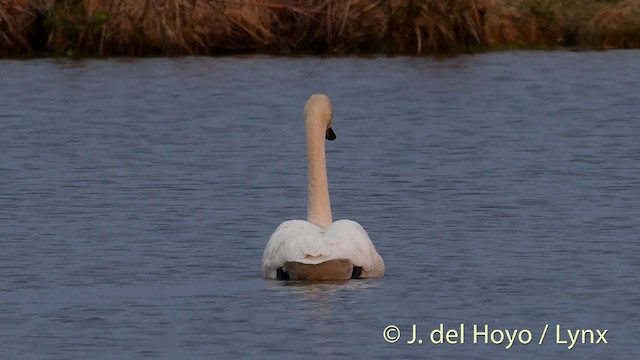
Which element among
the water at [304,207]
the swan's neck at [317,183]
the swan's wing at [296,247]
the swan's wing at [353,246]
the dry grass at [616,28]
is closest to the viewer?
the water at [304,207]

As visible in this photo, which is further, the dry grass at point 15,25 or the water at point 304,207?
the dry grass at point 15,25

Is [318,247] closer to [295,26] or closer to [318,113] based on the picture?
[318,113]

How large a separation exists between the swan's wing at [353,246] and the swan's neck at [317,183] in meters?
0.38

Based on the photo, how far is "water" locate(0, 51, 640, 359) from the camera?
10016mm

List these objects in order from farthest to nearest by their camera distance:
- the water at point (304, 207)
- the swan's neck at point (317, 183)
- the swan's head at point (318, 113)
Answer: the swan's head at point (318, 113) → the swan's neck at point (317, 183) → the water at point (304, 207)

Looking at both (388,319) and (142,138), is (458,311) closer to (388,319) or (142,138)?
(388,319)

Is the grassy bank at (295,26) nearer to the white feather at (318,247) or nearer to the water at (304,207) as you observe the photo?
the water at (304,207)

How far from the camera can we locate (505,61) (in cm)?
A: 2864

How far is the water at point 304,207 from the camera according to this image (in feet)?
32.9

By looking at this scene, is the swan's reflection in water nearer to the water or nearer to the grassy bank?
the water

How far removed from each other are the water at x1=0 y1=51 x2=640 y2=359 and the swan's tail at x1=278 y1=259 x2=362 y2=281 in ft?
0.23

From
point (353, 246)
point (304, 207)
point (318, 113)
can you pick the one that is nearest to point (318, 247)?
point (353, 246)

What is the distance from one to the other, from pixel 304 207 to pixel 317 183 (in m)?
3.28

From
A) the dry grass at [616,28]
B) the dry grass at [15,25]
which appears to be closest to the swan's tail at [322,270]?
the dry grass at [15,25]
